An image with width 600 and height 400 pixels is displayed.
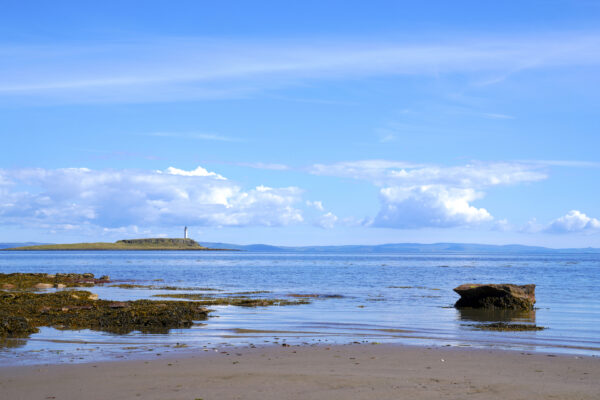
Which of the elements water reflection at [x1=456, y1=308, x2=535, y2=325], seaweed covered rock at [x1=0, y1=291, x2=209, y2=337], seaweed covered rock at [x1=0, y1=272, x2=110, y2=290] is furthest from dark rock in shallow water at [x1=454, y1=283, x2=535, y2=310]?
seaweed covered rock at [x1=0, y1=272, x2=110, y2=290]

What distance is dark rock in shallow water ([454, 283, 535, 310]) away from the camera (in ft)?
104

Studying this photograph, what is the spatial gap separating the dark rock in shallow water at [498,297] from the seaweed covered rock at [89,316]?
15022 millimetres

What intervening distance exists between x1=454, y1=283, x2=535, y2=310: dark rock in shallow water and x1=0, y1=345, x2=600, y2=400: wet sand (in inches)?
619

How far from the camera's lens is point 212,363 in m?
14.4

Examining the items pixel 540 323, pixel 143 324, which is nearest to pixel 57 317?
pixel 143 324

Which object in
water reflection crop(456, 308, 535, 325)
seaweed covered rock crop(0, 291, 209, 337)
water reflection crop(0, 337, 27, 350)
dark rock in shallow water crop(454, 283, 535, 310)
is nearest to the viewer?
water reflection crop(0, 337, 27, 350)

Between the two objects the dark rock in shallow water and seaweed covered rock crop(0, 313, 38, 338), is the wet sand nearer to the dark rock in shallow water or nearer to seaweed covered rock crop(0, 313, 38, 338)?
seaweed covered rock crop(0, 313, 38, 338)

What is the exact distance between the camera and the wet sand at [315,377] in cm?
1135

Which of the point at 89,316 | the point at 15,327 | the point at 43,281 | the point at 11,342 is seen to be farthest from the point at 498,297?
the point at 43,281

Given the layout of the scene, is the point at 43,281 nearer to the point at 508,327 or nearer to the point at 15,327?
the point at 15,327

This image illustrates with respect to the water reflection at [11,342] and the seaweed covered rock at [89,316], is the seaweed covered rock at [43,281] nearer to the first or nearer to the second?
the seaweed covered rock at [89,316]

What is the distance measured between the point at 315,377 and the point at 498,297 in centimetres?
2176

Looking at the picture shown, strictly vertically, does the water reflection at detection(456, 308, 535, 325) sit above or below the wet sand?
below

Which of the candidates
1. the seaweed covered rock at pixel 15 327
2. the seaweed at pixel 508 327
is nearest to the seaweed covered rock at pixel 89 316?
the seaweed covered rock at pixel 15 327
